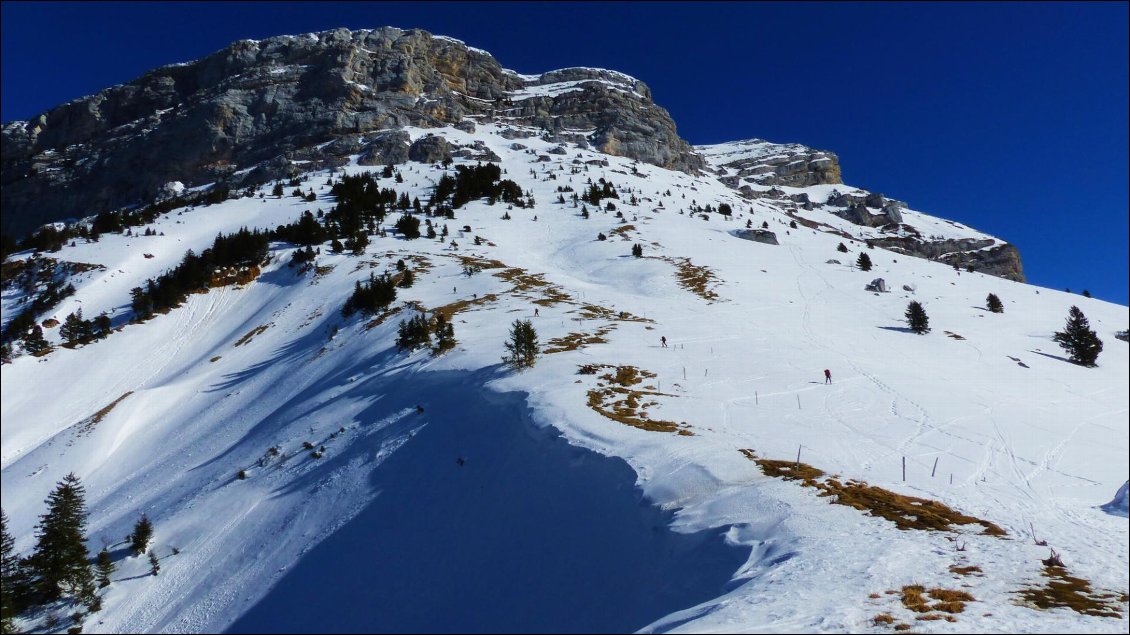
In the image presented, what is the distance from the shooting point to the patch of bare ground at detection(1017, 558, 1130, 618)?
5945 mm

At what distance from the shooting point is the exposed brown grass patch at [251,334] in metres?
30.4

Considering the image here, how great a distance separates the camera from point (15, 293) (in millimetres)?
38375

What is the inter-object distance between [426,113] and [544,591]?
9659cm

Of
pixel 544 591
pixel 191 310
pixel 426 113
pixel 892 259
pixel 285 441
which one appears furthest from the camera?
pixel 426 113

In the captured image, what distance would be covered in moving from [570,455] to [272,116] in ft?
327

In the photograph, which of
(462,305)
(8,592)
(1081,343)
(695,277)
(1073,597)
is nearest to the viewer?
(1073,597)

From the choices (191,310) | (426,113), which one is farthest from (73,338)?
(426,113)

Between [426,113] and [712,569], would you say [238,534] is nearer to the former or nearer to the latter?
[712,569]

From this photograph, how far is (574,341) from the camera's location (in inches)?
856

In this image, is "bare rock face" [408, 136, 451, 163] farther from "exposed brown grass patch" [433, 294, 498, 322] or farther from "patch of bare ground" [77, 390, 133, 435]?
"patch of bare ground" [77, 390, 133, 435]

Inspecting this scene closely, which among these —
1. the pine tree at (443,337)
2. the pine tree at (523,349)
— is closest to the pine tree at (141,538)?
the pine tree at (443,337)

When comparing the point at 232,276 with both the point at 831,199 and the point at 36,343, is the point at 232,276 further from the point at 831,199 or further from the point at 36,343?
the point at 831,199

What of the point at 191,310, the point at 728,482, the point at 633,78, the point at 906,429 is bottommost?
the point at 728,482

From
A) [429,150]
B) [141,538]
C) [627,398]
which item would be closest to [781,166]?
[429,150]
